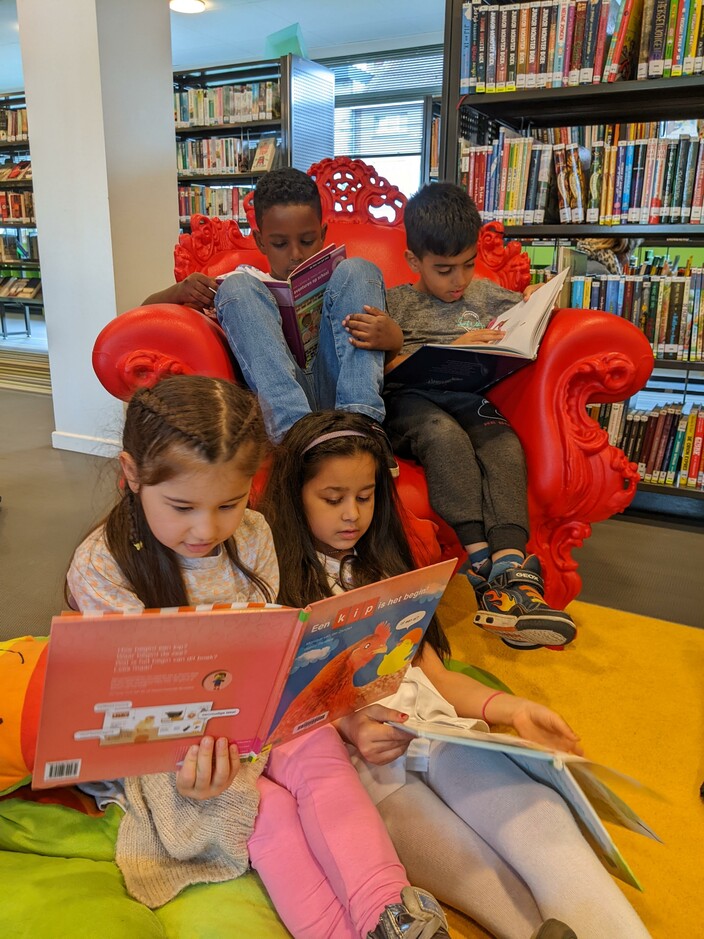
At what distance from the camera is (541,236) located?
267cm

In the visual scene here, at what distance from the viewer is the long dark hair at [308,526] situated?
108 centimetres

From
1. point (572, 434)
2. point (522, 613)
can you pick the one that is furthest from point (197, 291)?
point (522, 613)

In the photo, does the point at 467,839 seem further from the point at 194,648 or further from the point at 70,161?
the point at 70,161

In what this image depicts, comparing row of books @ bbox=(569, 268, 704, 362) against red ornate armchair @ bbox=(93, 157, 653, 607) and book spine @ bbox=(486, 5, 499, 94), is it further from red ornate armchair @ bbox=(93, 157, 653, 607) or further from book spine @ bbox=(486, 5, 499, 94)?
red ornate armchair @ bbox=(93, 157, 653, 607)

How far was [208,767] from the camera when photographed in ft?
2.31

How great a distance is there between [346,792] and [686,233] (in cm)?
222

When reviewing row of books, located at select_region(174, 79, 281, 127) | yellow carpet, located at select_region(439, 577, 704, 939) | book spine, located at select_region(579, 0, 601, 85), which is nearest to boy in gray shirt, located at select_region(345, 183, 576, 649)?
yellow carpet, located at select_region(439, 577, 704, 939)

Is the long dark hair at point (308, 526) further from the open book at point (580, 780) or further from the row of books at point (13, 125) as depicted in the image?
the row of books at point (13, 125)

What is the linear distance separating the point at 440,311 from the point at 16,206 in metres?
4.81

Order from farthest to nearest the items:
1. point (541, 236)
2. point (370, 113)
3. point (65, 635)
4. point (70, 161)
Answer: point (370, 113), point (70, 161), point (541, 236), point (65, 635)

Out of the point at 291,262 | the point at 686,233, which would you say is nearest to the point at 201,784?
the point at 291,262

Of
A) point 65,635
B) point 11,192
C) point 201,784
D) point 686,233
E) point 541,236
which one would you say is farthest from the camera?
point 11,192

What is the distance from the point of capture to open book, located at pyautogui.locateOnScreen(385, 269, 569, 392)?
1.43 meters

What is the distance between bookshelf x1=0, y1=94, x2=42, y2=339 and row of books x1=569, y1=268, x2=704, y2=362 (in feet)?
14.3
